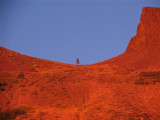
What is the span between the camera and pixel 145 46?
152 ft

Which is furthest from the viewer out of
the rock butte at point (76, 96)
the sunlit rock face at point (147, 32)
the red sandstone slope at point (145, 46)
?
the sunlit rock face at point (147, 32)

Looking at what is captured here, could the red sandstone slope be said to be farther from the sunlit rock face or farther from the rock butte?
the rock butte

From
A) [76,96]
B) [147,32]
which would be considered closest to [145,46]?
[147,32]

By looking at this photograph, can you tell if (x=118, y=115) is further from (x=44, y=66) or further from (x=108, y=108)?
(x=44, y=66)

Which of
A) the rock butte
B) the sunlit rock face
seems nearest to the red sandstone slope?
the sunlit rock face

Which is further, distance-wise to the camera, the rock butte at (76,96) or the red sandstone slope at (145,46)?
the red sandstone slope at (145,46)

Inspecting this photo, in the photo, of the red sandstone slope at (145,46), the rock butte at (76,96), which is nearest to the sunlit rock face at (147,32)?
the red sandstone slope at (145,46)

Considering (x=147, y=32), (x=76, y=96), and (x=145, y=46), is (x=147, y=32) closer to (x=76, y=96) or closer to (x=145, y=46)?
(x=145, y=46)

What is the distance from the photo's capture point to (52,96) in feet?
68.2

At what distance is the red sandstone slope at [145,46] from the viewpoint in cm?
4011

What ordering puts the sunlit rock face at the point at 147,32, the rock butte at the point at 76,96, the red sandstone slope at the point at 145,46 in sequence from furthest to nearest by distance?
the sunlit rock face at the point at 147,32 < the red sandstone slope at the point at 145,46 < the rock butte at the point at 76,96

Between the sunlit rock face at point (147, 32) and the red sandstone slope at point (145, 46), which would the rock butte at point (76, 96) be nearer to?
the red sandstone slope at point (145, 46)

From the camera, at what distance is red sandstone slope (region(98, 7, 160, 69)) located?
40.1 metres

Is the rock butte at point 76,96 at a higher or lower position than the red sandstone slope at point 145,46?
lower
